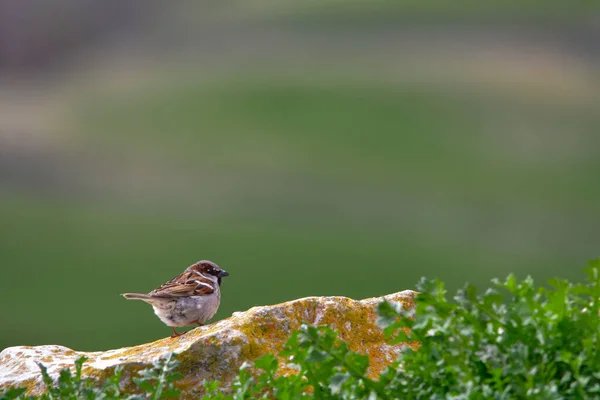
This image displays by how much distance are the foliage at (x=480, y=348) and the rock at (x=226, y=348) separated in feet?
4.71

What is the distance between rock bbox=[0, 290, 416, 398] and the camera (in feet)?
13.1

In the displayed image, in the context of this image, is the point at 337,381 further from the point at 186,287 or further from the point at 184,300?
the point at 186,287

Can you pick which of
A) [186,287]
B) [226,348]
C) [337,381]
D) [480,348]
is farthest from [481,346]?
[186,287]

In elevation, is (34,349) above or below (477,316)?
below

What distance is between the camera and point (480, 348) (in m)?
2.45

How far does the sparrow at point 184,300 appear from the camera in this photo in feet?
18.6

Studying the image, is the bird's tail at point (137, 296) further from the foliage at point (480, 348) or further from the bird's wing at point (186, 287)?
the foliage at point (480, 348)

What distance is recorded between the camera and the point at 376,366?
13.5ft

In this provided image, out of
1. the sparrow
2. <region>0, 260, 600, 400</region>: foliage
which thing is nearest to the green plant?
<region>0, 260, 600, 400</region>: foliage

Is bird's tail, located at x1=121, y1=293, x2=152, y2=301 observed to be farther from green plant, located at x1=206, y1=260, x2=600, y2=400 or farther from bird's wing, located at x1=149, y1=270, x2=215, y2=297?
green plant, located at x1=206, y1=260, x2=600, y2=400

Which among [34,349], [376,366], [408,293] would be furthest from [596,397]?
[34,349]

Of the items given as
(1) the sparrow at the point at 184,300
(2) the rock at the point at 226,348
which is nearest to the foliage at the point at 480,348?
(2) the rock at the point at 226,348

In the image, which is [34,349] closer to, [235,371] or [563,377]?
[235,371]

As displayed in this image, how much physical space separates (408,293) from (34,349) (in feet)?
7.32
